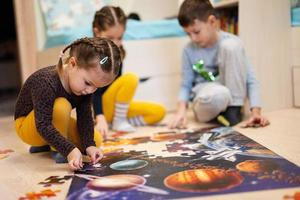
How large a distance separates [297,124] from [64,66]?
3.17 ft

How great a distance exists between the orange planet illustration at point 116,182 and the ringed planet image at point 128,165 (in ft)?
0.24

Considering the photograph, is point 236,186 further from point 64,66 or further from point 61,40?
point 61,40

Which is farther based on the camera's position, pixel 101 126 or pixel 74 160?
pixel 101 126

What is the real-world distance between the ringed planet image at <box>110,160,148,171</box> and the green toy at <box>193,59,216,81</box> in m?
0.82

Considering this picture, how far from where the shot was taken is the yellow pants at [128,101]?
1.83m

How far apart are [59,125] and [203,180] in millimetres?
522

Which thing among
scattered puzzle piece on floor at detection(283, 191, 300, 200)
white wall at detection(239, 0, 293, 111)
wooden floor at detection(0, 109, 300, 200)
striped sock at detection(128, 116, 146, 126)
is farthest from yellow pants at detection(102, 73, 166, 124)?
scattered puzzle piece on floor at detection(283, 191, 300, 200)

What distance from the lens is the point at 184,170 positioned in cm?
105

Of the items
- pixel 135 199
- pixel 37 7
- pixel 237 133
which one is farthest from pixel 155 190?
pixel 37 7

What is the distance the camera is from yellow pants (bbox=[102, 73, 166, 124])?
183 cm

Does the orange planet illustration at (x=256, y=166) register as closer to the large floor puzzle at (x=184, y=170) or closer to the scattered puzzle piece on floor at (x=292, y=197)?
the large floor puzzle at (x=184, y=170)

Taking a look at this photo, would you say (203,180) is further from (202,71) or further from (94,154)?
(202,71)

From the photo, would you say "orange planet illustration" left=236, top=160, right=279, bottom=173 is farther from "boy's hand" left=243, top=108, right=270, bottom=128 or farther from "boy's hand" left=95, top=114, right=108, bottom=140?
"boy's hand" left=95, top=114, right=108, bottom=140

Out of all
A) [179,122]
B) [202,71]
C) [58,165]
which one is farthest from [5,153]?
[202,71]
